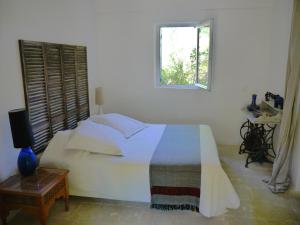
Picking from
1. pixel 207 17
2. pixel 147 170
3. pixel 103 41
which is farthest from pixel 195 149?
pixel 103 41

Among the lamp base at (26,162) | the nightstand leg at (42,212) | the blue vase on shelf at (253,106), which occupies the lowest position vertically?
the nightstand leg at (42,212)

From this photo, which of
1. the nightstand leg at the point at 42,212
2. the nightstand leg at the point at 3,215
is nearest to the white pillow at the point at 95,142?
the nightstand leg at the point at 42,212

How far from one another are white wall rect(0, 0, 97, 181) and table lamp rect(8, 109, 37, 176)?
0.63 ft

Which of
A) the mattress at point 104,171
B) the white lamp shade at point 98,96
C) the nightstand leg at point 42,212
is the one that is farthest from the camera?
the white lamp shade at point 98,96

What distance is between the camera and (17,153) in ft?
8.00

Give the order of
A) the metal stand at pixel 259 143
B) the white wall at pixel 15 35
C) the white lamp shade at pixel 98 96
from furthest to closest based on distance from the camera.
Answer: the white lamp shade at pixel 98 96 < the metal stand at pixel 259 143 < the white wall at pixel 15 35

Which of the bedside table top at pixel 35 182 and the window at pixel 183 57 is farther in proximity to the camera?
the window at pixel 183 57

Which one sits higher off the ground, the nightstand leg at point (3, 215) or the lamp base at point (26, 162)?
the lamp base at point (26, 162)

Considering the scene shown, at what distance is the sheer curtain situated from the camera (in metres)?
2.54

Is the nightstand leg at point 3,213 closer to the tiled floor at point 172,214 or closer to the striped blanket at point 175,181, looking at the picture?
the tiled floor at point 172,214

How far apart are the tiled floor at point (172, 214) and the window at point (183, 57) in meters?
1.87

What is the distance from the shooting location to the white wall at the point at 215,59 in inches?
146

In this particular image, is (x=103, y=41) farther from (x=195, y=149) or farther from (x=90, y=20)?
(x=195, y=149)

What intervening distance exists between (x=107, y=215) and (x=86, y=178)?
0.41m
